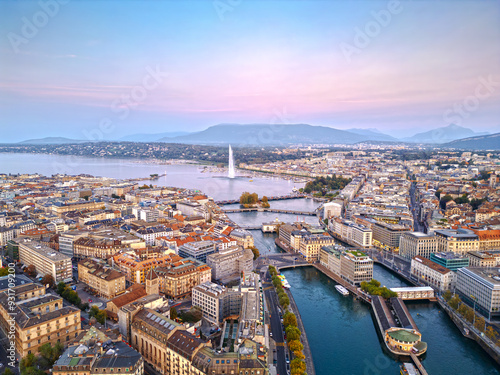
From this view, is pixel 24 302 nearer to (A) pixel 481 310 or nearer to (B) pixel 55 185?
(A) pixel 481 310

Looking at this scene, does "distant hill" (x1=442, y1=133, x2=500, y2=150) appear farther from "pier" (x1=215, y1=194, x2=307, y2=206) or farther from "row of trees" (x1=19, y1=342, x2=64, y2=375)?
"row of trees" (x1=19, y1=342, x2=64, y2=375)

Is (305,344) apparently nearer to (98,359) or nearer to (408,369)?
(408,369)

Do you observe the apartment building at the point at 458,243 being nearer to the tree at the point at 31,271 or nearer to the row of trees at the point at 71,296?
the row of trees at the point at 71,296

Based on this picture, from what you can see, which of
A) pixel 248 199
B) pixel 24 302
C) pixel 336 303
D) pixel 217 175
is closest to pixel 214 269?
pixel 336 303

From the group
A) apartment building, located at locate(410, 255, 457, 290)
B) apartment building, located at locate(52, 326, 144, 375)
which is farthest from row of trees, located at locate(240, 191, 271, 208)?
apartment building, located at locate(52, 326, 144, 375)

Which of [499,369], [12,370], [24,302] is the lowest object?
[499,369]

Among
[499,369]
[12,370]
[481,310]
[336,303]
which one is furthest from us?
[336,303]

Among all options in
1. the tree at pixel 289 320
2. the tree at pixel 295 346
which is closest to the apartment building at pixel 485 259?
the tree at pixel 289 320
